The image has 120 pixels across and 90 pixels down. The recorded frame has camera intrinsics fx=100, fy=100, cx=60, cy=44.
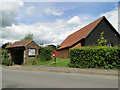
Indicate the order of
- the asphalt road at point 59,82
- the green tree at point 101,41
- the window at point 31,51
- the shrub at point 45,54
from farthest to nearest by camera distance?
1. the green tree at point 101,41
2. the window at point 31,51
3. the shrub at point 45,54
4. the asphalt road at point 59,82

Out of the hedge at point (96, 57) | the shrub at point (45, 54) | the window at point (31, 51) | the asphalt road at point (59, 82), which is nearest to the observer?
the asphalt road at point (59, 82)

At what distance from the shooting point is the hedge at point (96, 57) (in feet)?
33.8

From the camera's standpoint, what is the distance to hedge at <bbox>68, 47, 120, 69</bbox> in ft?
33.8

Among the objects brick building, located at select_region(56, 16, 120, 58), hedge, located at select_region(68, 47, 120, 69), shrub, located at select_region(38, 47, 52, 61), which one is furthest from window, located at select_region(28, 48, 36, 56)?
hedge, located at select_region(68, 47, 120, 69)

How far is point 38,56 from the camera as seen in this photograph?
17.8m

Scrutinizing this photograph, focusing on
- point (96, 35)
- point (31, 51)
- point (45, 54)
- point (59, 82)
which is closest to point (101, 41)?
point (96, 35)

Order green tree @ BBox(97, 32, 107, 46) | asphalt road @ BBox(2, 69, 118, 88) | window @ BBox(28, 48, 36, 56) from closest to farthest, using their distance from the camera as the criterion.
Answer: asphalt road @ BBox(2, 69, 118, 88)
window @ BBox(28, 48, 36, 56)
green tree @ BBox(97, 32, 107, 46)

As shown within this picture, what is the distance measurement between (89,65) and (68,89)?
6985mm

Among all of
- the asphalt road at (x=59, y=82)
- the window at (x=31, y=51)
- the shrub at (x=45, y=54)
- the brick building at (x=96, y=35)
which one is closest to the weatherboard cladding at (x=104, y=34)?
the brick building at (x=96, y=35)

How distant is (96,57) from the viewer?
10.7 metres

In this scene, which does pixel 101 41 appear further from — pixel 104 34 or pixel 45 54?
pixel 45 54

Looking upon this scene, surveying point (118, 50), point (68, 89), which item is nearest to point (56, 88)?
point (68, 89)

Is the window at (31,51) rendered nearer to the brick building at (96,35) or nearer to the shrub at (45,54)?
the shrub at (45,54)

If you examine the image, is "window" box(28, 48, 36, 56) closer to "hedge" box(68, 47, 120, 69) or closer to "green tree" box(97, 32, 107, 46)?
"hedge" box(68, 47, 120, 69)
